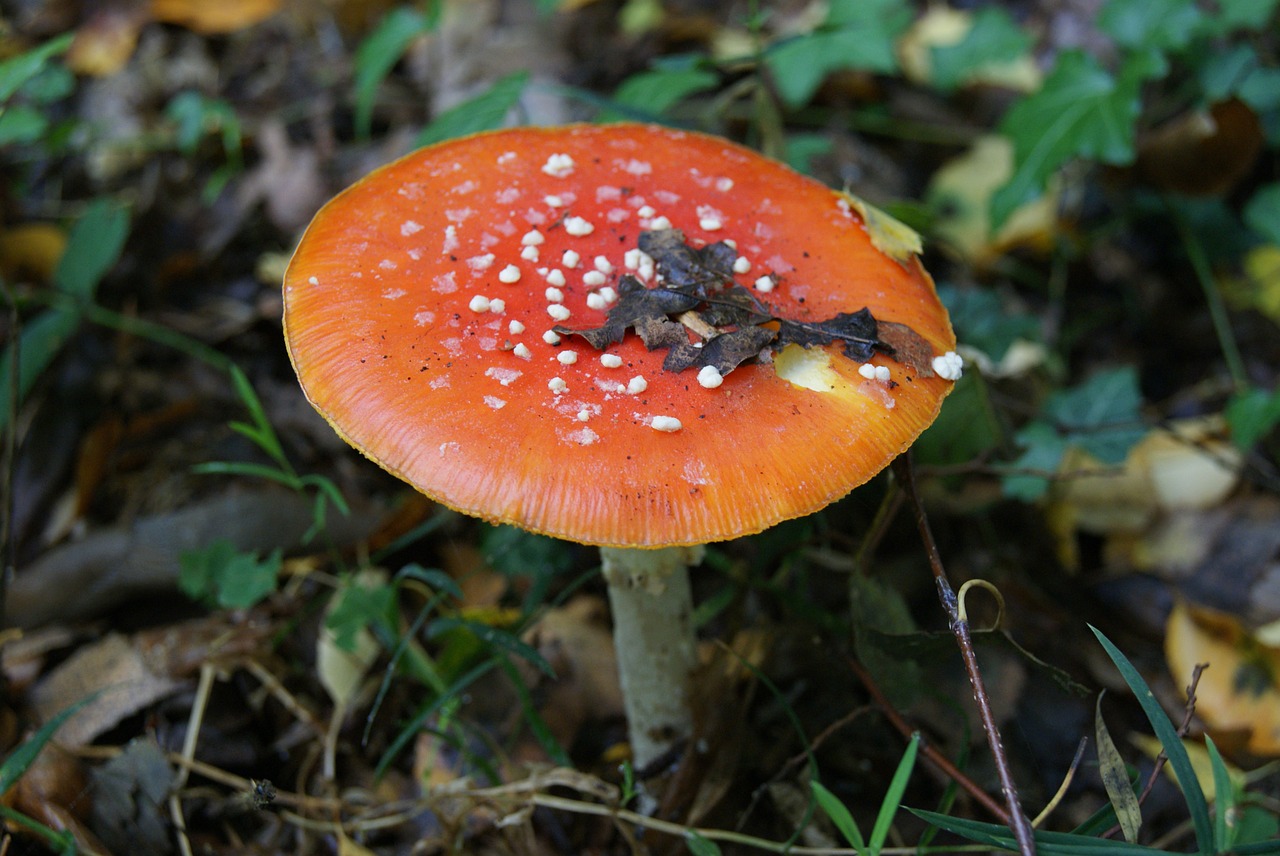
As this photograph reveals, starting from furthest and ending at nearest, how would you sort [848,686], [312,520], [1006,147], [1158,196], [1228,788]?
[1006,147] → [1158,196] → [312,520] → [848,686] → [1228,788]

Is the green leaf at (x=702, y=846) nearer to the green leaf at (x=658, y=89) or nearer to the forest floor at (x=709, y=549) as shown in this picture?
the forest floor at (x=709, y=549)

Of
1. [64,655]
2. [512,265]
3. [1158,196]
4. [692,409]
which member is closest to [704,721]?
[692,409]

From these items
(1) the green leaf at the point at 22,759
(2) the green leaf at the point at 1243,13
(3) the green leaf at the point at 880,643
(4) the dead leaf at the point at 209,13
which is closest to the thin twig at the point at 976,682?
(3) the green leaf at the point at 880,643

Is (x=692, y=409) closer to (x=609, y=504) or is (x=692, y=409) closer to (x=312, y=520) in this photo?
(x=609, y=504)

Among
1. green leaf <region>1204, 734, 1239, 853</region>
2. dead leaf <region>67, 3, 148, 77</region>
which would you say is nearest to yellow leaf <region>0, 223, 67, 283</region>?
dead leaf <region>67, 3, 148, 77</region>

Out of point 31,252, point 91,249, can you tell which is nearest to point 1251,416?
point 91,249

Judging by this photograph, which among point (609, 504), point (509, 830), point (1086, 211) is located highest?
point (609, 504)

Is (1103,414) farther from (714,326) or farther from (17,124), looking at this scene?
(17,124)
